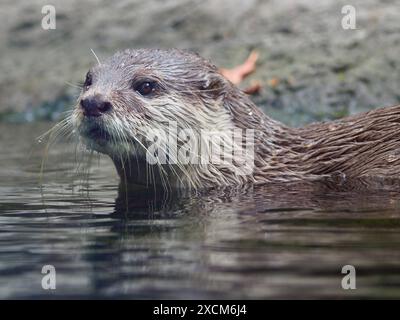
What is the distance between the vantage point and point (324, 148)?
5574 millimetres

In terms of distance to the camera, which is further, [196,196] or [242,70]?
[242,70]

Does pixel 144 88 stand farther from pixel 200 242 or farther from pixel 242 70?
pixel 242 70

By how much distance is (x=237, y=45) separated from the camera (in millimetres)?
9633

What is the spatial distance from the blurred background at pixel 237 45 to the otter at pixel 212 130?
3.08 metres

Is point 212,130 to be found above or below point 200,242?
above

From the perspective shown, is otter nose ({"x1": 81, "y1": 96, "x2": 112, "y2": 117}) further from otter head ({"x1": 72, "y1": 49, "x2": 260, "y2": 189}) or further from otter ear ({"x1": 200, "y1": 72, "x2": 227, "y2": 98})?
otter ear ({"x1": 200, "y1": 72, "x2": 227, "y2": 98})

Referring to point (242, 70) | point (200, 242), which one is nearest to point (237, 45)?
point (242, 70)

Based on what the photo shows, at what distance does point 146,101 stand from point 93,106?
0.43m

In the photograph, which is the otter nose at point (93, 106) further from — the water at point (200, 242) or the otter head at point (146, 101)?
the water at point (200, 242)

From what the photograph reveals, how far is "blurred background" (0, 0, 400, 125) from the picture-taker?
880 centimetres

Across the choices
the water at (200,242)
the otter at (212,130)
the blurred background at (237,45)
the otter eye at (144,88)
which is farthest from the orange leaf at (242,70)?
the otter eye at (144,88)

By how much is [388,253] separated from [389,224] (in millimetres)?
684

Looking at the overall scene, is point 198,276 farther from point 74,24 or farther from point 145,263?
point 74,24

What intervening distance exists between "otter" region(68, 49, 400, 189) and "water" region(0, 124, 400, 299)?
0.65ft
